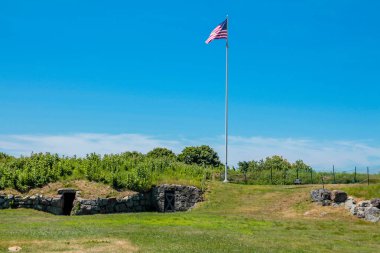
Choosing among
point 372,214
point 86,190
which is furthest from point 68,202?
point 372,214

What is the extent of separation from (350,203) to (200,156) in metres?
53.8

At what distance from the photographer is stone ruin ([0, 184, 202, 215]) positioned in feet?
120

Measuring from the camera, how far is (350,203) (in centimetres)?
3453

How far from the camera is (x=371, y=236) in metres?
25.7

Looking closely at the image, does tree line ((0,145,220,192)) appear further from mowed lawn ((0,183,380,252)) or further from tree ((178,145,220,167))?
tree ((178,145,220,167))

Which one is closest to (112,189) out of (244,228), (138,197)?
(138,197)

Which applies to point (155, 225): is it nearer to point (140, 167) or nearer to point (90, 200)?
point (90, 200)

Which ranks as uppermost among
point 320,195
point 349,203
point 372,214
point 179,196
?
point 320,195

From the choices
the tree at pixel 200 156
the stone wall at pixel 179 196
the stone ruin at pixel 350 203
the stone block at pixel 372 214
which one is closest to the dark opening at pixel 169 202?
the stone wall at pixel 179 196

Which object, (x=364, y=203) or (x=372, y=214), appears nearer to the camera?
(x=372, y=214)

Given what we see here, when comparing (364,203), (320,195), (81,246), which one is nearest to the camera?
(81,246)

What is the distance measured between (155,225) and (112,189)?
1311 cm

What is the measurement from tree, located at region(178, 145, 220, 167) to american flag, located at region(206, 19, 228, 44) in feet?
133

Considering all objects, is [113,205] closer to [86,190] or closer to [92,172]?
[86,190]
